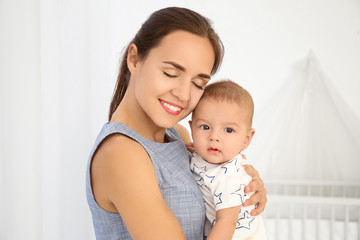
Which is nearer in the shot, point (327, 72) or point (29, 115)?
point (29, 115)

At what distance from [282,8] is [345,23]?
0.61m

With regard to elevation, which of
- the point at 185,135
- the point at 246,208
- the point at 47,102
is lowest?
the point at 246,208

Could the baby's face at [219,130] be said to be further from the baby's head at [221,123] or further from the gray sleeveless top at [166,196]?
the gray sleeveless top at [166,196]

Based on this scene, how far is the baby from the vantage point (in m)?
1.05

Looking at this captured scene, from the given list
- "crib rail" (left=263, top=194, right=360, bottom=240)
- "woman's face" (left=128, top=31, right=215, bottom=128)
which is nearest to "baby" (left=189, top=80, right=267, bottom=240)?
"woman's face" (left=128, top=31, right=215, bottom=128)

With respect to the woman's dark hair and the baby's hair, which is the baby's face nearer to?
the baby's hair

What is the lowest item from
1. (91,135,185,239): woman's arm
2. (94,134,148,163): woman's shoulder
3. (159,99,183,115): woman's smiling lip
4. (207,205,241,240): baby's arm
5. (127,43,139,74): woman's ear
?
(207,205,241,240): baby's arm

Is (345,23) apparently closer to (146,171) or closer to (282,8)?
(282,8)

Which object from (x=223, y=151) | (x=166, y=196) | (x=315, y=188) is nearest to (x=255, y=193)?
(x=223, y=151)

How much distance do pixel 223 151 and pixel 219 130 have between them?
0.22ft

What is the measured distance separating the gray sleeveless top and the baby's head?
0.39 ft

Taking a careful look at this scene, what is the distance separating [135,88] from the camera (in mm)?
1077

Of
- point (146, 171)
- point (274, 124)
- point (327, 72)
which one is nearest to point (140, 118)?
point (146, 171)

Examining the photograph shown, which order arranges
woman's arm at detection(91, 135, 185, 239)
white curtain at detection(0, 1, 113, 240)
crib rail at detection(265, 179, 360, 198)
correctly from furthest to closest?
1. crib rail at detection(265, 179, 360, 198)
2. white curtain at detection(0, 1, 113, 240)
3. woman's arm at detection(91, 135, 185, 239)
